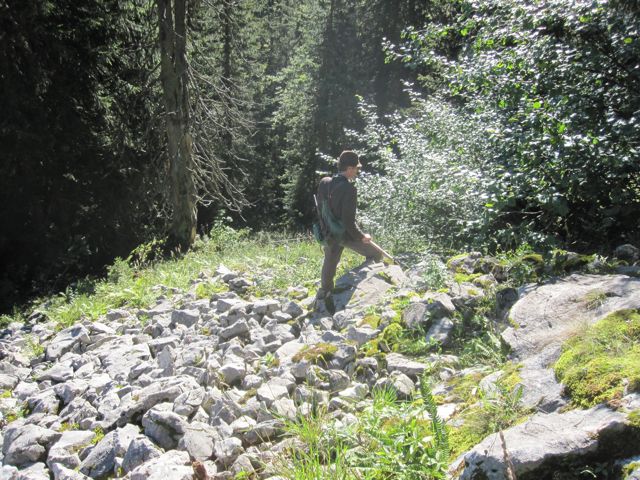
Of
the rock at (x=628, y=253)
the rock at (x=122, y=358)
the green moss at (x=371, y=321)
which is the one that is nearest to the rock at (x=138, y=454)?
the rock at (x=122, y=358)

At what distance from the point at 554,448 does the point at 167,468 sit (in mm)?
2505

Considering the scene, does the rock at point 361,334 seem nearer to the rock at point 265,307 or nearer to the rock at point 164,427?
the rock at point 265,307

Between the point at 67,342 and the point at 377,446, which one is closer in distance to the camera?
the point at 377,446

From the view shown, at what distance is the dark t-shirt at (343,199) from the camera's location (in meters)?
7.35

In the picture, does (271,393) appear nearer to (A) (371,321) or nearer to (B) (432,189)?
(A) (371,321)

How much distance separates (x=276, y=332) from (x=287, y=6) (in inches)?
1522

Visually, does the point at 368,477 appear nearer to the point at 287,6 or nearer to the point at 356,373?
the point at 356,373

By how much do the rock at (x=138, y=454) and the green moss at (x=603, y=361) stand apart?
9.49 feet

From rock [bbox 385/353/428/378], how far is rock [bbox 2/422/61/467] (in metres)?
2.99

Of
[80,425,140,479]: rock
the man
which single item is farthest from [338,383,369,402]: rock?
the man

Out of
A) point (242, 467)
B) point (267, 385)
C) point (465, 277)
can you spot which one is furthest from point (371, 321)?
point (242, 467)

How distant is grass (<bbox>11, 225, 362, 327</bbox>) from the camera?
873 centimetres

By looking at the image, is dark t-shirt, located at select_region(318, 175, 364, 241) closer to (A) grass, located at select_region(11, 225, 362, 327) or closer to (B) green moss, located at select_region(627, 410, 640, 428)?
(A) grass, located at select_region(11, 225, 362, 327)

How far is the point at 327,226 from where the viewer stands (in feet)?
24.5
